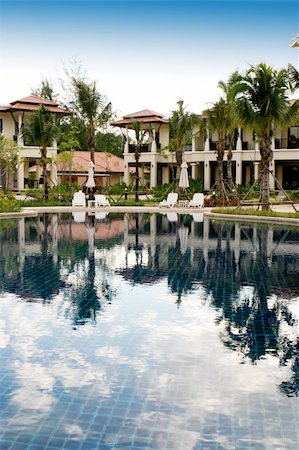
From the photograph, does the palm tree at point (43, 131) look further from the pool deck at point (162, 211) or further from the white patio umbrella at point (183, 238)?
the white patio umbrella at point (183, 238)

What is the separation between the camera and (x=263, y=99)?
74.3ft

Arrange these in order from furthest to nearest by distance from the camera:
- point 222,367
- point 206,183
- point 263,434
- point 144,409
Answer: point 206,183, point 222,367, point 144,409, point 263,434

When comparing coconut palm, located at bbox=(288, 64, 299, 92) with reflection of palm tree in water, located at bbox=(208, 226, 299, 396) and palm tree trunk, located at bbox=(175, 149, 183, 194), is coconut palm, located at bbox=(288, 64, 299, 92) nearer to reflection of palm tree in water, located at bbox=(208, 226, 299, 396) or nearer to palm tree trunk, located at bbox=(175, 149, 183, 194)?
palm tree trunk, located at bbox=(175, 149, 183, 194)

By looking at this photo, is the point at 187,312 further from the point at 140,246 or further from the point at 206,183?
the point at 206,183

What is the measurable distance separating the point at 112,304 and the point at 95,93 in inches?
1048

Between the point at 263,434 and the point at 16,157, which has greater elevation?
the point at 16,157

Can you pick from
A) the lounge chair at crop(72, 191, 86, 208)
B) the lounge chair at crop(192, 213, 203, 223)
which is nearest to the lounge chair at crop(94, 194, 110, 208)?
the lounge chair at crop(72, 191, 86, 208)

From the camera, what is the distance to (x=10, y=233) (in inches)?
711

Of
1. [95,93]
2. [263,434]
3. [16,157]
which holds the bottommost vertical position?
[263,434]

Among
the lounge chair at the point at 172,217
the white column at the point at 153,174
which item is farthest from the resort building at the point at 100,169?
the lounge chair at the point at 172,217

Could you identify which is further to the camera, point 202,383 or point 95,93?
point 95,93

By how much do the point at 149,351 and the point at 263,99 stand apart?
1812 centimetres

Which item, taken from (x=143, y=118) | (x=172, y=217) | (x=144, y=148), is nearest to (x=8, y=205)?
(x=172, y=217)

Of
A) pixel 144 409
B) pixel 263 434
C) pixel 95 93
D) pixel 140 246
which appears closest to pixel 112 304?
pixel 144 409
